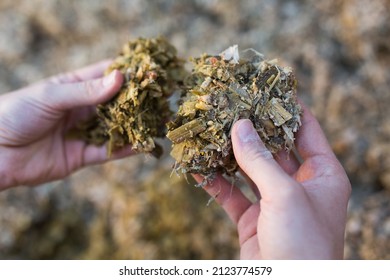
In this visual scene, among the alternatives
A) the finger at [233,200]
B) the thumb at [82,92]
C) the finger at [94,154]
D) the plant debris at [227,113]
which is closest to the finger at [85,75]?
the thumb at [82,92]

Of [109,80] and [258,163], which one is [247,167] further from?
[109,80]

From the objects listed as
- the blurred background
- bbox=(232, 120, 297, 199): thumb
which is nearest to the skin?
bbox=(232, 120, 297, 199): thumb

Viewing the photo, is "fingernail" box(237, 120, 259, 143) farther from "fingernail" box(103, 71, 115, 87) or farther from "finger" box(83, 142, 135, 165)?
"finger" box(83, 142, 135, 165)

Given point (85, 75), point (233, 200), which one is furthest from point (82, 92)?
point (233, 200)

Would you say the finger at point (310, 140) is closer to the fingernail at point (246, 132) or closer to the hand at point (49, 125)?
the fingernail at point (246, 132)

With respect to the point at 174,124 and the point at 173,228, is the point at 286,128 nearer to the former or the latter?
the point at 174,124
